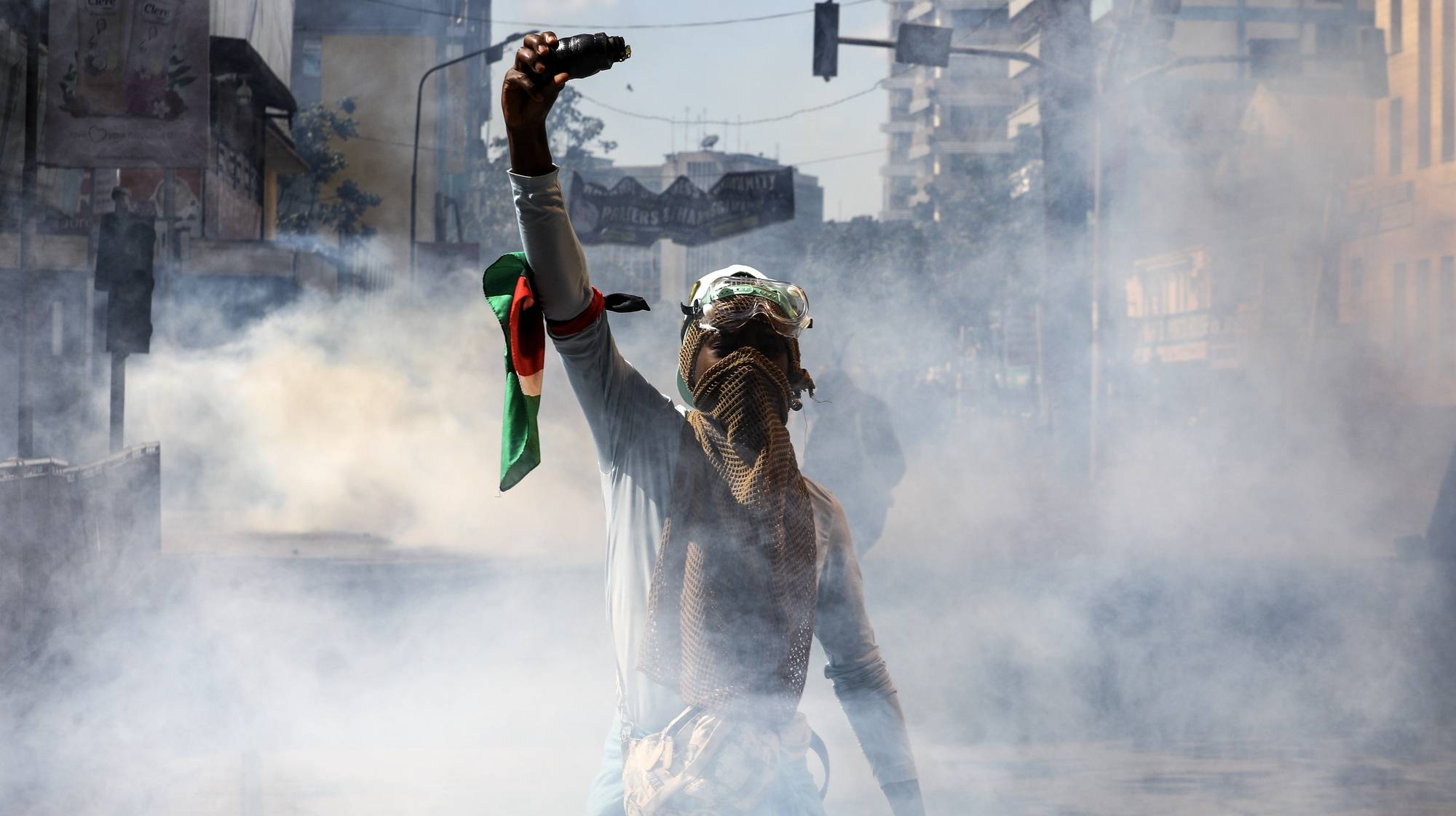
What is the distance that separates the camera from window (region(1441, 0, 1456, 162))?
1312 centimetres

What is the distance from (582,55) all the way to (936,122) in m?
83.0

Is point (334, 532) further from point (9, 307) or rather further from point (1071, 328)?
point (1071, 328)

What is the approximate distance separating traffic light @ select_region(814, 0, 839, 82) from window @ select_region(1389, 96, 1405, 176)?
5.84 metres

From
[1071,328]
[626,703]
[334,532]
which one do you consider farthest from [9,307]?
[626,703]

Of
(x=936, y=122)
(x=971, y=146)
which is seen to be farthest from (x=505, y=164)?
(x=936, y=122)

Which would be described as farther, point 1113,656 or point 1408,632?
point 1408,632

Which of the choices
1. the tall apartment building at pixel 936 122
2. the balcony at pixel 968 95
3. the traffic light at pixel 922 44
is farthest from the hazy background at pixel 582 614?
the balcony at pixel 968 95

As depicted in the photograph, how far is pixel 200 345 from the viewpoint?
52.2ft

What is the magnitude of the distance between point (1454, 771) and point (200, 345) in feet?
45.4

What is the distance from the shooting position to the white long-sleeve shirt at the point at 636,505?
174cm

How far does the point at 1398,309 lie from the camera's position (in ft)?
42.6

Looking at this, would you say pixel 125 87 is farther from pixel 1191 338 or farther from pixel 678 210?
pixel 678 210

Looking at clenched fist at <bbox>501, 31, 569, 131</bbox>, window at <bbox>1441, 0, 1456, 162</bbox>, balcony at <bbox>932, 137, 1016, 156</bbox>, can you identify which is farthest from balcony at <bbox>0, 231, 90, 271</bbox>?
balcony at <bbox>932, 137, 1016, 156</bbox>

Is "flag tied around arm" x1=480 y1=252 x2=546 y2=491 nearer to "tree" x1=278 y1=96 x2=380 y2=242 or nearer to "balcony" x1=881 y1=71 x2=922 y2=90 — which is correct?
"tree" x1=278 y1=96 x2=380 y2=242
